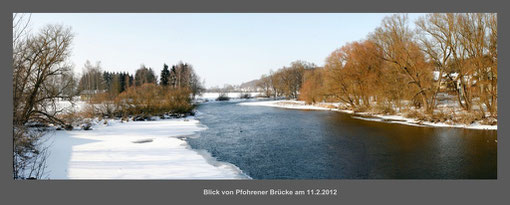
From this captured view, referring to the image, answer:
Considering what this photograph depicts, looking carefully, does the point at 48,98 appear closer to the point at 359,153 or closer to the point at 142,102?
the point at 142,102

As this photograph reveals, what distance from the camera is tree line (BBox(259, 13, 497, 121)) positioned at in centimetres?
1745

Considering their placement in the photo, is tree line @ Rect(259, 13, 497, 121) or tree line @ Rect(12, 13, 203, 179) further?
tree line @ Rect(259, 13, 497, 121)

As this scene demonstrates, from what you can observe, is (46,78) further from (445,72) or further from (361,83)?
(361,83)

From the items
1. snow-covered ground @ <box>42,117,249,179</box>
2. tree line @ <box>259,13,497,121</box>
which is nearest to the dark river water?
snow-covered ground @ <box>42,117,249,179</box>

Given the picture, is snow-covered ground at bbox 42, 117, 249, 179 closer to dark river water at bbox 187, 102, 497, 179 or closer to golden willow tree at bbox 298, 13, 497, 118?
dark river water at bbox 187, 102, 497, 179

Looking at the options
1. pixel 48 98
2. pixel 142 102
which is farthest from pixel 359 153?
pixel 142 102

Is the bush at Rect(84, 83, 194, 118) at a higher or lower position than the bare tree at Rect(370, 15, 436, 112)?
lower

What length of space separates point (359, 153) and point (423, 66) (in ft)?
54.0

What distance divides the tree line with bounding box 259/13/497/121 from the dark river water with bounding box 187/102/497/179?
5.60m

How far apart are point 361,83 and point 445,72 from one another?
31.6 feet

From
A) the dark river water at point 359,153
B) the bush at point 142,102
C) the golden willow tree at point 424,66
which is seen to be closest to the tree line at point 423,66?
the golden willow tree at point 424,66

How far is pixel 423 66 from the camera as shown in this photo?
2222cm

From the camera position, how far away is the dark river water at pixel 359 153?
7.95 metres

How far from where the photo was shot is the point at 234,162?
9250mm
